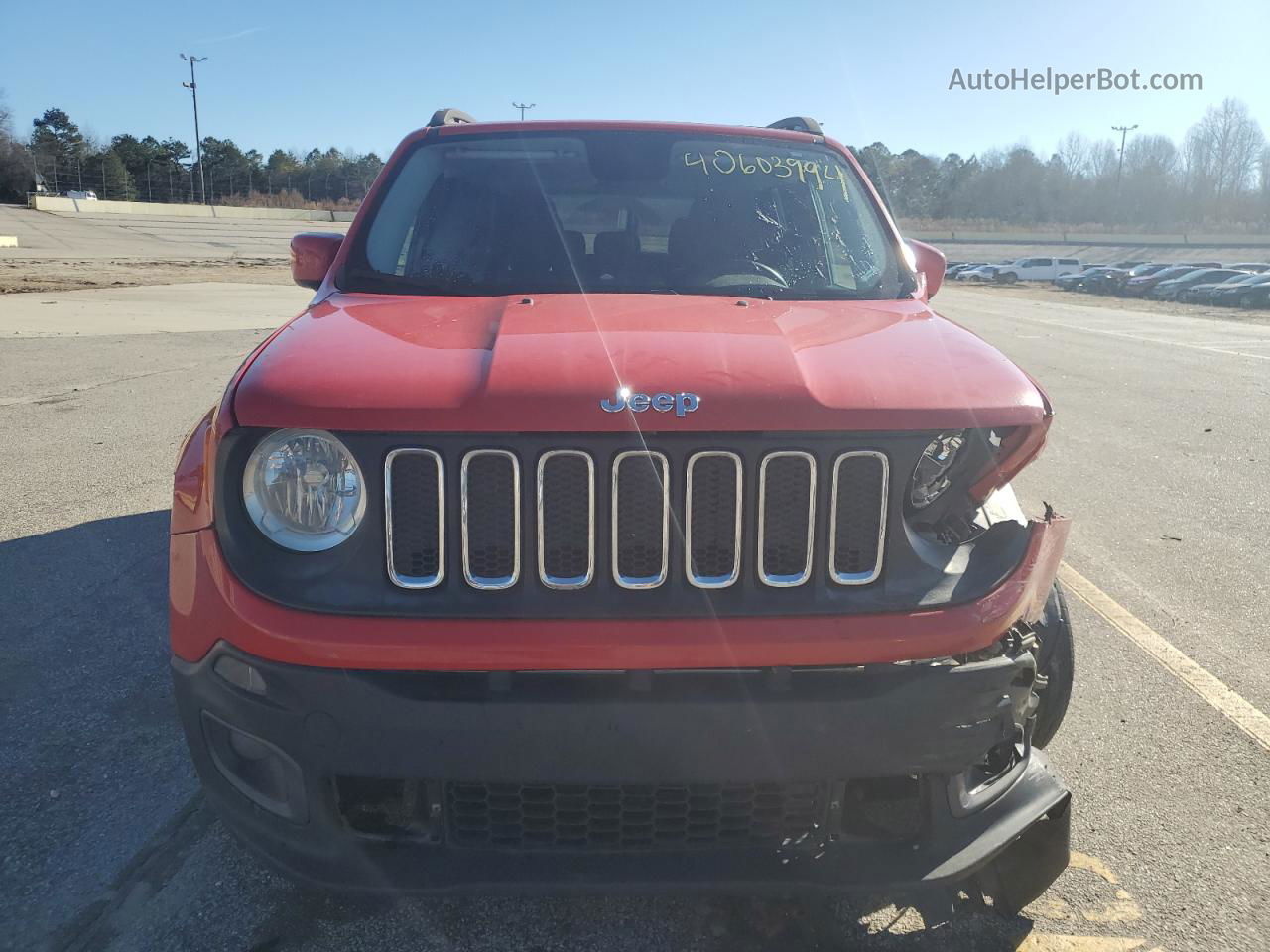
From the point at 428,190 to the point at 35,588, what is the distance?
259 centimetres

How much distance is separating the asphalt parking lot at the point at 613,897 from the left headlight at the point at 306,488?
0.98 meters

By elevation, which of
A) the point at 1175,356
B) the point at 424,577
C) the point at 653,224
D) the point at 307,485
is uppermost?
the point at 653,224

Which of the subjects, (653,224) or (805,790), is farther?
(653,224)

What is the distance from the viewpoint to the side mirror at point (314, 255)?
135 inches

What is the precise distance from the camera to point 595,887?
195 centimetres

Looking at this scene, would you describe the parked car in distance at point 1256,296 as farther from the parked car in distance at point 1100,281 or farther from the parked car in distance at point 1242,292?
the parked car in distance at point 1100,281

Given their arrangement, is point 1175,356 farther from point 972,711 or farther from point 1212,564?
point 972,711

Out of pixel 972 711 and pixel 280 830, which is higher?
pixel 972 711

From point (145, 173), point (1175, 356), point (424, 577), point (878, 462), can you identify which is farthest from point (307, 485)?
point (145, 173)

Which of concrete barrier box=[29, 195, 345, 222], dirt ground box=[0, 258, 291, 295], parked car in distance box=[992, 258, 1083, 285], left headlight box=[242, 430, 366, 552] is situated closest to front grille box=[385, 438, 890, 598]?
left headlight box=[242, 430, 366, 552]

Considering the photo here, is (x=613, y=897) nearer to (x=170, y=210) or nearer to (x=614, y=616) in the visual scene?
(x=614, y=616)

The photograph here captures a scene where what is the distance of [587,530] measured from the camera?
76.4 inches

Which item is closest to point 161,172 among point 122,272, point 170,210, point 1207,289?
point 170,210

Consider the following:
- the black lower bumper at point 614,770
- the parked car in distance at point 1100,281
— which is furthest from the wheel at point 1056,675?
the parked car in distance at point 1100,281
